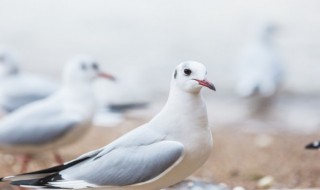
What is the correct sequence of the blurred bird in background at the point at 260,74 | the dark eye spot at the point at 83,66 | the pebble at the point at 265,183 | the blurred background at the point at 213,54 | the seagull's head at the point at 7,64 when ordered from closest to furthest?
the pebble at the point at 265,183, the dark eye spot at the point at 83,66, the blurred background at the point at 213,54, the seagull's head at the point at 7,64, the blurred bird in background at the point at 260,74

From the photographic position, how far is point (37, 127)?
8.91 ft

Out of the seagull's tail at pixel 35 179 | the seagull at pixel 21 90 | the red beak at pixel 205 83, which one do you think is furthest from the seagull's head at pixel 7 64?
the red beak at pixel 205 83

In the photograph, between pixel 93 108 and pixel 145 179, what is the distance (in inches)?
39.5

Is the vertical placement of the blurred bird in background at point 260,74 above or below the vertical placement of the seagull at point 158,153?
above

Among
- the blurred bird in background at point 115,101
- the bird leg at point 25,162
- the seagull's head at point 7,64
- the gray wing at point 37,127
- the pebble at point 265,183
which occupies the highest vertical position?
the seagull's head at point 7,64

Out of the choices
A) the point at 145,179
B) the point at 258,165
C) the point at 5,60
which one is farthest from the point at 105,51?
the point at 145,179

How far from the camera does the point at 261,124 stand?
4051 millimetres

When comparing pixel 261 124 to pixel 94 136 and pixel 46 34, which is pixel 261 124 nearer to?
pixel 94 136

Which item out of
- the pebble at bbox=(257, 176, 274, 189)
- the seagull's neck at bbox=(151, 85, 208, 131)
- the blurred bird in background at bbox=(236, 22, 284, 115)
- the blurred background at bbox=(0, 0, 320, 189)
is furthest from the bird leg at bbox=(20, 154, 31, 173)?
the blurred bird in background at bbox=(236, 22, 284, 115)

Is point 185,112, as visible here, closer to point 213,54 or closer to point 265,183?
point 265,183

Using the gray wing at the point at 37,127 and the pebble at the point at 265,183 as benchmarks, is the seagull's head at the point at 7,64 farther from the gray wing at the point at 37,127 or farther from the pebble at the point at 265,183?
the pebble at the point at 265,183

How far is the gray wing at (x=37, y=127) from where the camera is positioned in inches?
106

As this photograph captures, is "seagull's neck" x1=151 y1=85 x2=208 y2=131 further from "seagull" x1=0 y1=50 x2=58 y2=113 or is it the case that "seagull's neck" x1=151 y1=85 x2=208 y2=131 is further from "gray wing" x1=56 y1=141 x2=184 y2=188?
"seagull" x1=0 y1=50 x2=58 y2=113

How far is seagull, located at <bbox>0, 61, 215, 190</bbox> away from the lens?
180 cm
